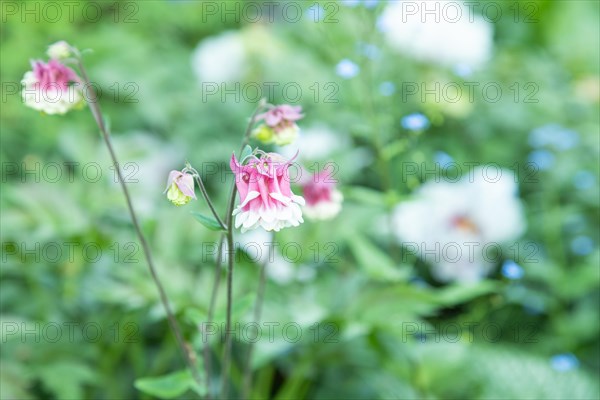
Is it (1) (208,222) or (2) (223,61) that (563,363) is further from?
(2) (223,61)

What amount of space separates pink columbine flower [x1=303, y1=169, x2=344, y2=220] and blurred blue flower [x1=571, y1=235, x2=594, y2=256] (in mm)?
924

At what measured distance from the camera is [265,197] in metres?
0.80

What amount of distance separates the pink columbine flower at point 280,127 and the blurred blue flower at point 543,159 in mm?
1085

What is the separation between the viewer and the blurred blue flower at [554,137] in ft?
6.05

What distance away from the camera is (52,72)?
0.96 meters

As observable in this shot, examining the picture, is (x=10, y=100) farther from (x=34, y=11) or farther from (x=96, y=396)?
(x=96, y=396)

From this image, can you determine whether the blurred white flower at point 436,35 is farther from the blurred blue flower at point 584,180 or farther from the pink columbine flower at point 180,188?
the pink columbine flower at point 180,188

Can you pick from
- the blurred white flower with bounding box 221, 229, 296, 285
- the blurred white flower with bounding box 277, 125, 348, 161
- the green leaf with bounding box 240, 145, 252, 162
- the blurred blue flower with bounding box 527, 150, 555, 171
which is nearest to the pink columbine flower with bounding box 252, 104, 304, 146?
the green leaf with bounding box 240, 145, 252, 162

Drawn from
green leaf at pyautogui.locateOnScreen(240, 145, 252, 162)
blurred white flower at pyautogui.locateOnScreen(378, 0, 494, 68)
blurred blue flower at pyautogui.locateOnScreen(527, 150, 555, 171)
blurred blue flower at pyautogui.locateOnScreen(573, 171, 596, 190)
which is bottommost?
blurred blue flower at pyautogui.locateOnScreen(573, 171, 596, 190)

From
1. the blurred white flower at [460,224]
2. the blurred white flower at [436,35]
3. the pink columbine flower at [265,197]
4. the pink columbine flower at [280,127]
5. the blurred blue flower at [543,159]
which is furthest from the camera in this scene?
the blurred white flower at [436,35]

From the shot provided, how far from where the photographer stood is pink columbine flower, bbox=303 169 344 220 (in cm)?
112

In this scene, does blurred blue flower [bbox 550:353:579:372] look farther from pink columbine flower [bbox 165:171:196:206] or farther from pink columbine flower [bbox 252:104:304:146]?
pink columbine flower [bbox 165:171:196:206]

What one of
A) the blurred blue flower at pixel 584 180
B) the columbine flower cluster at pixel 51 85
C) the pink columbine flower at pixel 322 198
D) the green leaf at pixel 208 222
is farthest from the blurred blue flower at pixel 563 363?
the columbine flower cluster at pixel 51 85

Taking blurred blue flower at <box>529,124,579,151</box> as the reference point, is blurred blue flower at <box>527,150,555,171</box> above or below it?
below
